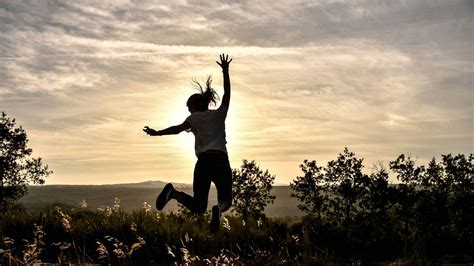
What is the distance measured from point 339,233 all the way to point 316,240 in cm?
48

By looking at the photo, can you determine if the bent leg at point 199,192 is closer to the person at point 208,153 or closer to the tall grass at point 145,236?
the person at point 208,153

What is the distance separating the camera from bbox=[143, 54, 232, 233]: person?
7852 mm

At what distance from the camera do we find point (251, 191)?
13.4 m

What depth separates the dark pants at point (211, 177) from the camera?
7863mm

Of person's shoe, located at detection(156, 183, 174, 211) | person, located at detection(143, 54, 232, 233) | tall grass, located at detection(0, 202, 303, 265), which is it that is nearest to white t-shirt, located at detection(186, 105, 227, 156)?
person, located at detection(143, 54, 232, 233)

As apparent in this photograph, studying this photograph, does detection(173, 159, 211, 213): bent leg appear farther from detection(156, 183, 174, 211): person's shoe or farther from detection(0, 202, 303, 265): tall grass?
detection(0, 202, 303, 265): tall grass

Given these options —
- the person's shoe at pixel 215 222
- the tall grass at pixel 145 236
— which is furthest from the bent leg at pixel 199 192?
the tall grass at pixel 145 236

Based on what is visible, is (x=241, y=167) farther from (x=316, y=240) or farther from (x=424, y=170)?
(x=424, y=170)

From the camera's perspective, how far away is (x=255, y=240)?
10867 millimetres

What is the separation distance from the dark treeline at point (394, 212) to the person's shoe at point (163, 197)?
10.5 feet

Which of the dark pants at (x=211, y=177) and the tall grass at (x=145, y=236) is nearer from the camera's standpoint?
the dark pants at (x=211, y=177)

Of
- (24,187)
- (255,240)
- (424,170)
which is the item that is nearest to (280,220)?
(255,240)

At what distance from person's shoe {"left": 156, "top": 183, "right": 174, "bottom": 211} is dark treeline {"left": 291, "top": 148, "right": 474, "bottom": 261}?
3.20 meters

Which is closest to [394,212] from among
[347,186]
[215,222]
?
[347,186]
